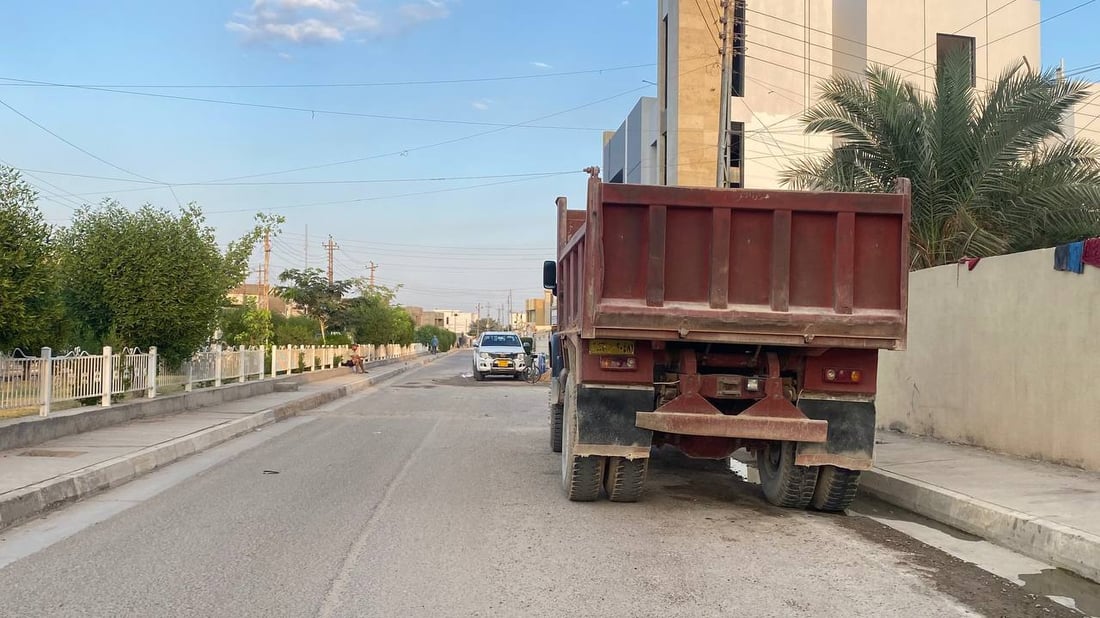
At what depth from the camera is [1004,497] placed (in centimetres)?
745

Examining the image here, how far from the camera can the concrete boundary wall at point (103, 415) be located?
406 inches

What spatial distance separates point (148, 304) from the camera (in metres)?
14.5

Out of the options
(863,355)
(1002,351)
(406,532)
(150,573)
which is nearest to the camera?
(150,573)

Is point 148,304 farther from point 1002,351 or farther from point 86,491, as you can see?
point 1002,351

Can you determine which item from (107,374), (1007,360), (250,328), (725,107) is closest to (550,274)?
(1007,360)

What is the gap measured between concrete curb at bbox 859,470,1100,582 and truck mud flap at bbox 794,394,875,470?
37.7 inches

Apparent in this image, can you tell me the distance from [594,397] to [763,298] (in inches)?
66.0

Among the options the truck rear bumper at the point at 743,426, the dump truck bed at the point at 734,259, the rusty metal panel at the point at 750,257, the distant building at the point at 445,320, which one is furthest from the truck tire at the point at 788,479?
the distant building at the point at 445,320

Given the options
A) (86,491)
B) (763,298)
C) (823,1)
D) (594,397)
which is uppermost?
(823,1)

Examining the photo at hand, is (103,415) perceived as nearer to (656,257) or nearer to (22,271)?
(22,271)

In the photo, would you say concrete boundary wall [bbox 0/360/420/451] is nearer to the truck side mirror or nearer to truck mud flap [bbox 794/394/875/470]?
the truck side mirror

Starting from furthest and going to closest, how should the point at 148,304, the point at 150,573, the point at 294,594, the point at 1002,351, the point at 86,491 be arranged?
the point at 148,304, the point at 1002,351, the point at 86,491, the point at 150,573, the point at 294,594

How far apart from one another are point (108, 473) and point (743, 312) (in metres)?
6.95

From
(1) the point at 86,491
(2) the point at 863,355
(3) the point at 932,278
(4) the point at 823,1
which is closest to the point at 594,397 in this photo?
(2) the point at 863,355
